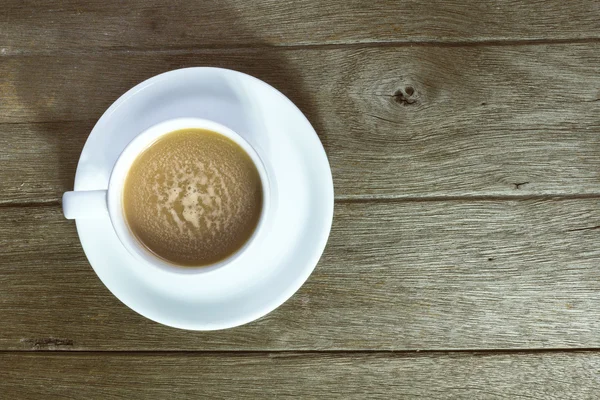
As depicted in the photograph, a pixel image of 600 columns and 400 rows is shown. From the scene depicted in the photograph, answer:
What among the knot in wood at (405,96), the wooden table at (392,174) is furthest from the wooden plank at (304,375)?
the knot in wood at (405,96)

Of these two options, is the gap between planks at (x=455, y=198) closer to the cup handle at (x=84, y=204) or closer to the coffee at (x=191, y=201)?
the coffee at (x=191, y=201)

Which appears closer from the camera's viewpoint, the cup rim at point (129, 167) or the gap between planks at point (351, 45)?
the cup rim at point (129, 167)

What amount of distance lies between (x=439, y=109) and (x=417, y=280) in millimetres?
299

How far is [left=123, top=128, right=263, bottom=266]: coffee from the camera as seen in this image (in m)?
0.80

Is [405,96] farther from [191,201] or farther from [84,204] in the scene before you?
[84,204]

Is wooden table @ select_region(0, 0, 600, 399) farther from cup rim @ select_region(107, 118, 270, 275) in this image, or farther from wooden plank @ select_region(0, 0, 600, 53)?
cup rim @ select_region(107, 118, 270, 275)

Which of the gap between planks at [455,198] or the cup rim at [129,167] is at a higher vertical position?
the gap between planks at [455,198]

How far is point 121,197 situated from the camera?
0.77 m

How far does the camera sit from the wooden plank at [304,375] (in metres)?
0.94

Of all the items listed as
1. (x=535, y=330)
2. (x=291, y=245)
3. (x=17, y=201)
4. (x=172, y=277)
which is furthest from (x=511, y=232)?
(x=17, y=201)

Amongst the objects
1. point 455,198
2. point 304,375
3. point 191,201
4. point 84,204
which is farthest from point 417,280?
point 84,204

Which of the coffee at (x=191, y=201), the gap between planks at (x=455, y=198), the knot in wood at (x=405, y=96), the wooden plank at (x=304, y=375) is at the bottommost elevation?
the wooden plank at (x=304, y=375)

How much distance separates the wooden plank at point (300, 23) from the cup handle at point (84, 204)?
0.33 metres

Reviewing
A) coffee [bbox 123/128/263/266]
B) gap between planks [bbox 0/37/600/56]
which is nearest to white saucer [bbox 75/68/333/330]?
coffee [bbox 123/128/263/266]
